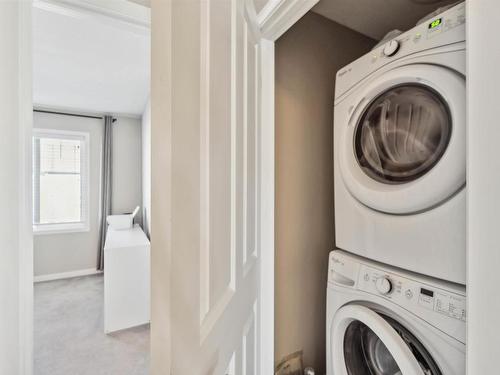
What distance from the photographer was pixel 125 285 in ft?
7.34

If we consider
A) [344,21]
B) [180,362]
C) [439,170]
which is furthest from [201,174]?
[344,21]

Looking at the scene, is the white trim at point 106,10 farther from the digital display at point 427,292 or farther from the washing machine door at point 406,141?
the digital display at point 427,292

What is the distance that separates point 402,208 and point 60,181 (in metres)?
4.42

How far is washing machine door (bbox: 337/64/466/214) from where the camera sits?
679 mm

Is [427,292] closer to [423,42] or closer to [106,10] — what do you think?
[423,42]

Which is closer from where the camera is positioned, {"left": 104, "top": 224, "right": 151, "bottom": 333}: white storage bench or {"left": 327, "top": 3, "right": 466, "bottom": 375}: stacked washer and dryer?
{"left": 327, "top": 3, "right": 466, "bottom": 375}: stacked washer and dryer

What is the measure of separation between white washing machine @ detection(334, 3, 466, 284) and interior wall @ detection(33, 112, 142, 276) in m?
3.69

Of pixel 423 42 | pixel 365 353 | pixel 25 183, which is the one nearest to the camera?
pixel 25 183

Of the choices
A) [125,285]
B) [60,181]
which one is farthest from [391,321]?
[60,181]

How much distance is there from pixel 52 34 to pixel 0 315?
6.64ft

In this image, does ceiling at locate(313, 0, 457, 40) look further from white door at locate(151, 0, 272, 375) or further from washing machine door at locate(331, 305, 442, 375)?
washing machine door at locate(331, 305, 442, 375)
